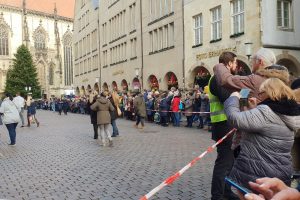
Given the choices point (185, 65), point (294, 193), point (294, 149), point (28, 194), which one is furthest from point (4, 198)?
point (185, 65)

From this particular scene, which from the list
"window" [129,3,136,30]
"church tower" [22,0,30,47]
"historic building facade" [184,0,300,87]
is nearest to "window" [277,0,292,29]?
"historic building facade" [184,0,300,87]

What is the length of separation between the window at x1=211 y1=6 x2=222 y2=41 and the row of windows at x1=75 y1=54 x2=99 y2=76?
1010 inches

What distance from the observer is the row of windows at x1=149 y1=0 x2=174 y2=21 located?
30650 mm

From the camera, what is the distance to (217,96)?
5293 mm

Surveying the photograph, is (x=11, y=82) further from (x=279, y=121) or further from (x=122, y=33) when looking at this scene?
(x=279, y=121)

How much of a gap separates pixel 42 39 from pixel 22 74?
41.9 feet

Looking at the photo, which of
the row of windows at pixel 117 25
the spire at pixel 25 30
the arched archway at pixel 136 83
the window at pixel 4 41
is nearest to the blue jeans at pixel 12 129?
the arched archway at pixel 136 83

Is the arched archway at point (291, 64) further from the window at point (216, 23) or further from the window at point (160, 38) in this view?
the window at point (160, 38)

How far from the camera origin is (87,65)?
5425cm

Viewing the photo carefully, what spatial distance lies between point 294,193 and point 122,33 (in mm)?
38911

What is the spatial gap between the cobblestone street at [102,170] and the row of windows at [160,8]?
59.9 feet

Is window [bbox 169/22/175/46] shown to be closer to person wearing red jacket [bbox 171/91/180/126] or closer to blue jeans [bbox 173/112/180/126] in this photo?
person wearing red jacket [bbox 171/91/180/126]

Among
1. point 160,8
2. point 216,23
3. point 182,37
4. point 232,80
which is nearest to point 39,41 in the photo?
point 160,8

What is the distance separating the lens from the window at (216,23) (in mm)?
24453
